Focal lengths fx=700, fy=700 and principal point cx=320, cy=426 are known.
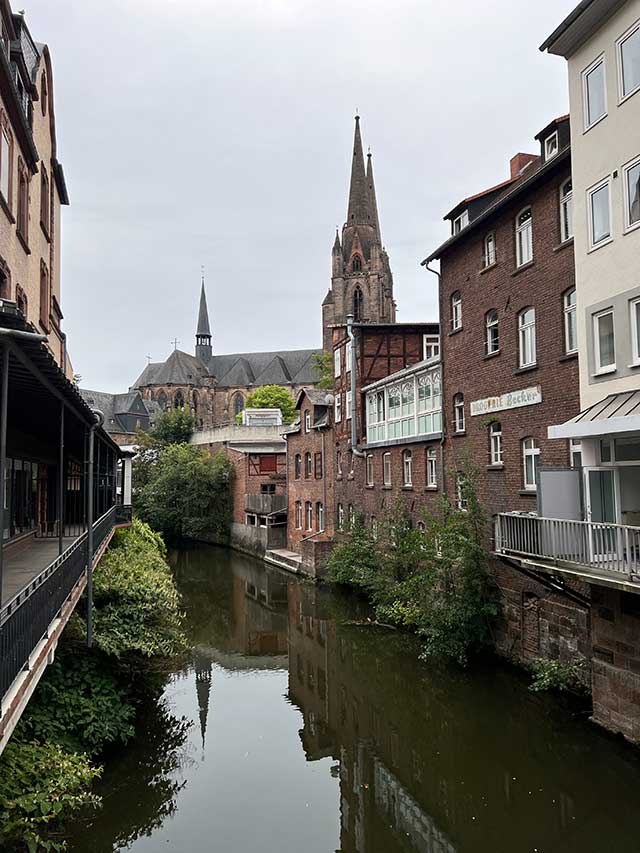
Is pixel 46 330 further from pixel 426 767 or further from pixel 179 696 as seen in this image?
pixel 426 767

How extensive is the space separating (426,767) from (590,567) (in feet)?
14.6

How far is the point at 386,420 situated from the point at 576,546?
13.9 metres

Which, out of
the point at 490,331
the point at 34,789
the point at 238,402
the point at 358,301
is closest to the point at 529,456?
the point at 490,331

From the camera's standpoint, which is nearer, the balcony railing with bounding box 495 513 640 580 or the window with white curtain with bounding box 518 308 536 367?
the balcony railing with bounding box 495 513 640 580

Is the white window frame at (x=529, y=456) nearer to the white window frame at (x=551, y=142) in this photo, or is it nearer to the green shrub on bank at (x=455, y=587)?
the green shrub on bank at (x=455, y=587)

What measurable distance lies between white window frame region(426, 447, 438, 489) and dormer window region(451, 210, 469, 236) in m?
6.44

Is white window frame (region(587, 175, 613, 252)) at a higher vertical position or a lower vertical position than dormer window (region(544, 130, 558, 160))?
lower

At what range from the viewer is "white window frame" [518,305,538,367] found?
15.4 meters

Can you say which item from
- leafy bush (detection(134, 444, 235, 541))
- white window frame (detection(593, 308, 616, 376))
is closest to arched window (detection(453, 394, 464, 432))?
white window frame (detection(593, 308, 616, 376))

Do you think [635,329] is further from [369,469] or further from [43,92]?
[369,469]

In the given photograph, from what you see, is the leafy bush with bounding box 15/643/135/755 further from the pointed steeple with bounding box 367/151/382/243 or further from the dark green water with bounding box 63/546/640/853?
the pointed steeple with bounding box 367/151/382/243

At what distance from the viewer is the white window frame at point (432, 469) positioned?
69.9 feet

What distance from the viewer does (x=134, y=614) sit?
40.2ft

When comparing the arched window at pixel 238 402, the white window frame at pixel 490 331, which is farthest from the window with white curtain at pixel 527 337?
the arched window at pixel 238 402
